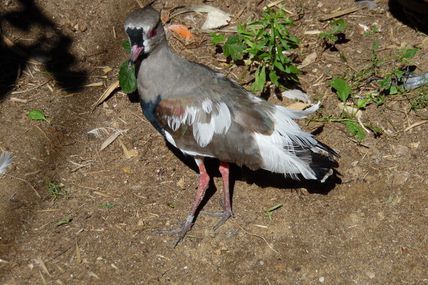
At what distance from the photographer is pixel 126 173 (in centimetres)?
539

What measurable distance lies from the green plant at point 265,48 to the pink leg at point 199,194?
99 centimetres

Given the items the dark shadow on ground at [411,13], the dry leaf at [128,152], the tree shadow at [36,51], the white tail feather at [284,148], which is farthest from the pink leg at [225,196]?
the dark shadow on ground at [411,13]

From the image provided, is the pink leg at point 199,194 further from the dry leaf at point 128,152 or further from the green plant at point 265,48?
the green plant at point 265,48

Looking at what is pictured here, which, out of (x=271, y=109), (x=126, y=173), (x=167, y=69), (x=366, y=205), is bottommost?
(x=366, y=205)

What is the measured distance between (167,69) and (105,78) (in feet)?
4.19

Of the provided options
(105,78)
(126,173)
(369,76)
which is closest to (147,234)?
(126,173)

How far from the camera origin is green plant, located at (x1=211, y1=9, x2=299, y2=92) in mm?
5570

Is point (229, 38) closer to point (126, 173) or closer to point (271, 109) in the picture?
point (271, 109)

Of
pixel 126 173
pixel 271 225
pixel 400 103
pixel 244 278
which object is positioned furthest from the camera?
pixel 400 103

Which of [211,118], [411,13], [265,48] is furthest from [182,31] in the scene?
[411,13]

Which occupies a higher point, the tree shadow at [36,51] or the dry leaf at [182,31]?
A: the tree shadow at [36,51]

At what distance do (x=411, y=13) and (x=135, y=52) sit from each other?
3025 millimetres

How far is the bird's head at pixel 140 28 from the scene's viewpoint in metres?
4.71

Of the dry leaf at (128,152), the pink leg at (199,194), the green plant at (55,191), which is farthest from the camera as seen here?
the dry leaf at (128,152)
